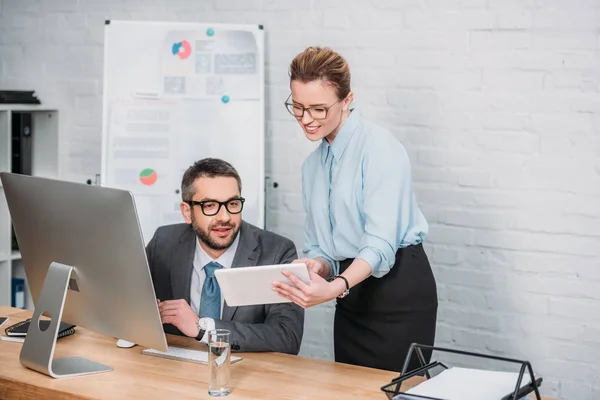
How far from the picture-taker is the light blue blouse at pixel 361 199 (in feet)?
7.45

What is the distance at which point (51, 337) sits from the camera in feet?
6.40

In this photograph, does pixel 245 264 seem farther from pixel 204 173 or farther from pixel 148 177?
pixel 148 177

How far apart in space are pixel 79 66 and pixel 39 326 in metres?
2.06

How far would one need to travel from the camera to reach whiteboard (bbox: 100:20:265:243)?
11.3 ft

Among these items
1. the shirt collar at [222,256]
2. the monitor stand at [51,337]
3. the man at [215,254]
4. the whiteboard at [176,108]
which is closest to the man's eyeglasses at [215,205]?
the man at [215,254]

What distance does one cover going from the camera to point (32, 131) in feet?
12.8

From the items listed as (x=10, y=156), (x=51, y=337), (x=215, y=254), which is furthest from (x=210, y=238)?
(x=10, y=156)

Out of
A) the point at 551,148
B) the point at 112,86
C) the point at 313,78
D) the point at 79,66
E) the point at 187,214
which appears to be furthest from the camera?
the point at 79,66

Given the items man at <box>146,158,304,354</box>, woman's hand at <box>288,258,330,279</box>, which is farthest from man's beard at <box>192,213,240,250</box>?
woman's hand at <box>288,258,330,279</box>

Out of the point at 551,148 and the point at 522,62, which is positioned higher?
the point at 522,62

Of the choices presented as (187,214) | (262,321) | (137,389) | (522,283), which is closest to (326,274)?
(262,321)

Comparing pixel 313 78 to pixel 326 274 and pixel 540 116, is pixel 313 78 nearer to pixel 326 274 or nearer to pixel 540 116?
pixel 326 274

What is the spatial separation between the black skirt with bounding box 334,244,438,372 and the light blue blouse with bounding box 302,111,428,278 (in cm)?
8

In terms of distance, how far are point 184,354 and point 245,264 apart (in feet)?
1.17
